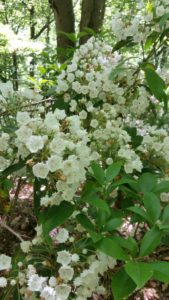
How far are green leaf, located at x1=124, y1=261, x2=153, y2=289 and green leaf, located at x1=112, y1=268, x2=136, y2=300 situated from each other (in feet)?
0.32

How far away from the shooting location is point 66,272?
131 centimetres

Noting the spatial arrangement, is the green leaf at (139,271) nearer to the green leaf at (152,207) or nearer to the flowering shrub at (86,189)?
the flowering shrub at (86,189)

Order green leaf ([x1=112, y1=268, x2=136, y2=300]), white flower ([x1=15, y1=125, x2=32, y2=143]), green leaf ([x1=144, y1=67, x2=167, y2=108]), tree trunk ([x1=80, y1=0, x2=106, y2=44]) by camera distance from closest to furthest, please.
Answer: green leaf ([x1=112, y1=268, x2=136, y2=300])
white flower ([x1=15, y1=125, x2=32, y2=143])
green leaf ([x1=144, y1=67, x2=167, y2=108])
tree trunk ([x1=80, y1=0, x2=106, y2=44])

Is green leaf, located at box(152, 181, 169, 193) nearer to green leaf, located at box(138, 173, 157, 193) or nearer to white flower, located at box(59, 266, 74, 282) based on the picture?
green leaf, located at box(138, 173, 157, 193)

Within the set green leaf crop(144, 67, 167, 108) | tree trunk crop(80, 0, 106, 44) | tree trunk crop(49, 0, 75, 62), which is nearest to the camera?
green leaf crop(144, 67, 167, 108)

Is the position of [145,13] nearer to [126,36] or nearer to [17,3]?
[126,36]

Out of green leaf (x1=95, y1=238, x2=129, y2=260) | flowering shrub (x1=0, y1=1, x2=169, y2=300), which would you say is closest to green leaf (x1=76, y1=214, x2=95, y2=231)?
flowering shrub (x1=0, y1=1, x2=169, y2=300)

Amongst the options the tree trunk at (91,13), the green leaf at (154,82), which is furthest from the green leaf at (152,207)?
the tree trunk at (91,13)

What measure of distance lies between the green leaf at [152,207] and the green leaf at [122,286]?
23 cm

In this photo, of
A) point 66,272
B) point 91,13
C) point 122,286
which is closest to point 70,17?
point 91,13

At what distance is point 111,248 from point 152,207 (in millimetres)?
241

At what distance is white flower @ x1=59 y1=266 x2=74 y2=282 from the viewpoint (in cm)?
130

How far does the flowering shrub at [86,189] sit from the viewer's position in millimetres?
1257

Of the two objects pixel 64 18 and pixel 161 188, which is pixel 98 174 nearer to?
pixel 161 188
